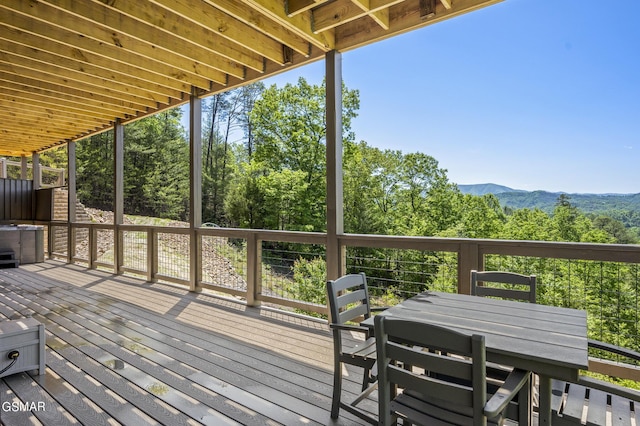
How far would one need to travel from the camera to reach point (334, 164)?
398 centimetres

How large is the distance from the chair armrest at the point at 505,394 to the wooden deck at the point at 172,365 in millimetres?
1136

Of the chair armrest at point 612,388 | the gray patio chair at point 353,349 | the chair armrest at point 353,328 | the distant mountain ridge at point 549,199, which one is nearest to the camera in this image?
the chair armrest at point 612,388

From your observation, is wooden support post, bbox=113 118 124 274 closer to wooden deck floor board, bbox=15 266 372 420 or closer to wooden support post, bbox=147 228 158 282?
wooden support post, bbox=147 228 158 282

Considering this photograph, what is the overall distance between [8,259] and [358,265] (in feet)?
26.4

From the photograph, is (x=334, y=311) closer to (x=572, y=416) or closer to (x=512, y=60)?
(x=572, y=416)

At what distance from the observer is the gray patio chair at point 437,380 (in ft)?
3.98

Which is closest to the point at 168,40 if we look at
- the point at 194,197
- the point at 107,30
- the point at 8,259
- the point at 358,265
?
the point at 107,30

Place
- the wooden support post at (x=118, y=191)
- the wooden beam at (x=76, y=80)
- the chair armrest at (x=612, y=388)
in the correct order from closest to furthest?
the chair armrest at (x=612, y=388) < the wooden beam at (x=76, y=80) < the wooden support post at (x=118, y=191)

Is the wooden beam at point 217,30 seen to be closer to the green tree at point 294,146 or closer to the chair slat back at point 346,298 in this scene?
the chair slat back at point 346,298

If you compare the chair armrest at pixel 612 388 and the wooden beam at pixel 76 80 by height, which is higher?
the wooden beam at pixel 76 80

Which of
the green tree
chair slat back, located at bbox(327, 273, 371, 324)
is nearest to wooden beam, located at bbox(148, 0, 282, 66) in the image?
chair slat back, located at bbox(327, 273, 371, 324)

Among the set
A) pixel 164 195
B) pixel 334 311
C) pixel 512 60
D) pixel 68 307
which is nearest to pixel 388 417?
pixel 334 311

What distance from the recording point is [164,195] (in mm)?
19750

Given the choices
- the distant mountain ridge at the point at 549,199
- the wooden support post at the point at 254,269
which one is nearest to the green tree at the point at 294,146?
the distant mountain ridge at the point at 549,199
